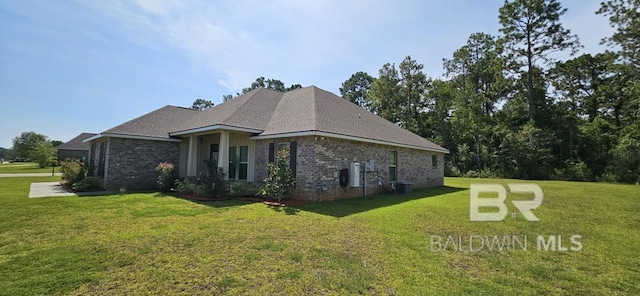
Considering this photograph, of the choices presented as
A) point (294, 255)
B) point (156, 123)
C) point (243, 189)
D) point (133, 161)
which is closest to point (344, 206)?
point (243, 189)

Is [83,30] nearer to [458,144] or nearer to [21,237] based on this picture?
[21,237]

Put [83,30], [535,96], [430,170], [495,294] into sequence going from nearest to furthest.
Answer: [495,294] < [83,30] < [430,170] < [535,96]

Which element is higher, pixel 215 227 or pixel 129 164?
pixel 129 164

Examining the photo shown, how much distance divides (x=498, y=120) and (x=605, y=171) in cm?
966

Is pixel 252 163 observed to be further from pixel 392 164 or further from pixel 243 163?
pixel 392 164

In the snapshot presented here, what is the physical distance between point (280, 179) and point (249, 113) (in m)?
4.72

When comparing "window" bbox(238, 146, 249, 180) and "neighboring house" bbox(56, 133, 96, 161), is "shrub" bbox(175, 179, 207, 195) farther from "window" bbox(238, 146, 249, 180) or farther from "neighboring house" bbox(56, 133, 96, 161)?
"neighboring house" bbox(56, 133, 96, 161)

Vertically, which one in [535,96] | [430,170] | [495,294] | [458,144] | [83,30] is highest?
[535,96]

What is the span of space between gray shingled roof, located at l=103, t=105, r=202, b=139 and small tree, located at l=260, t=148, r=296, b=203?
7971 millimetres

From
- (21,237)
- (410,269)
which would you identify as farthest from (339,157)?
(21,237)

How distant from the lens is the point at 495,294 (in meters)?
3.27

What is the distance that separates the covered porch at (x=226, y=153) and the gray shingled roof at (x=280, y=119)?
73 centimetres

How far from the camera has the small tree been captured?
9586 millimetres

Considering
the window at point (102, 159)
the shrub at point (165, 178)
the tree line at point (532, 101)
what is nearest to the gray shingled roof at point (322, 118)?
the shrub at point (165, 178)
